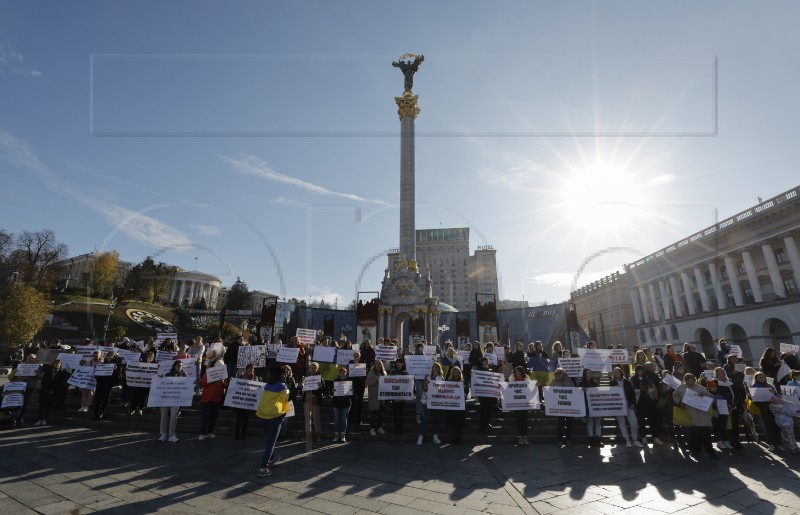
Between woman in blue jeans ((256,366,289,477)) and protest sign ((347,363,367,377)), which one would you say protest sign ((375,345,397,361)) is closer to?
protest sign ((347,363,367,377))

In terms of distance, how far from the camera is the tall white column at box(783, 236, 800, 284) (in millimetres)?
41031

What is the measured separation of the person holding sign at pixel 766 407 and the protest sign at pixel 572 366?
4608 mm

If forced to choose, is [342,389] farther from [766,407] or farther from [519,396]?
[766,407]

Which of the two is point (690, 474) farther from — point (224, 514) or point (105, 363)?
point (105, 363)

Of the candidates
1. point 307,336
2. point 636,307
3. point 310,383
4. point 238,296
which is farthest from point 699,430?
point 238,296

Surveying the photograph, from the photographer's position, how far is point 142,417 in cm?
1324

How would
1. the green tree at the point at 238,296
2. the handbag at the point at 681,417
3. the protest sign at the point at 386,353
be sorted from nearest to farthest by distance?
the handbag at the point at 681,417 < the protest sign at the point at 386,353 < the green tree at the point at 238,296

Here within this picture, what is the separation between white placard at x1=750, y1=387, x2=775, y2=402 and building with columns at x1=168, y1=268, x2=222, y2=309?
115m

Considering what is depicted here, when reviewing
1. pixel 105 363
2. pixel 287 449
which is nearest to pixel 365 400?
pixel 287 449

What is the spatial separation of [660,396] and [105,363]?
1737 cm

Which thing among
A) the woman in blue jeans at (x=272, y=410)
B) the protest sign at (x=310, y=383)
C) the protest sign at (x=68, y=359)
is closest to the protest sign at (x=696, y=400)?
the protest sign at (x=310, y=383)

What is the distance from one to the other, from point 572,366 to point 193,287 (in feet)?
390

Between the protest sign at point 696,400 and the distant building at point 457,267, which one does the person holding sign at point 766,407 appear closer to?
the protest sign at point 696,400

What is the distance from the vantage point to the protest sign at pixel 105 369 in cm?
1306
